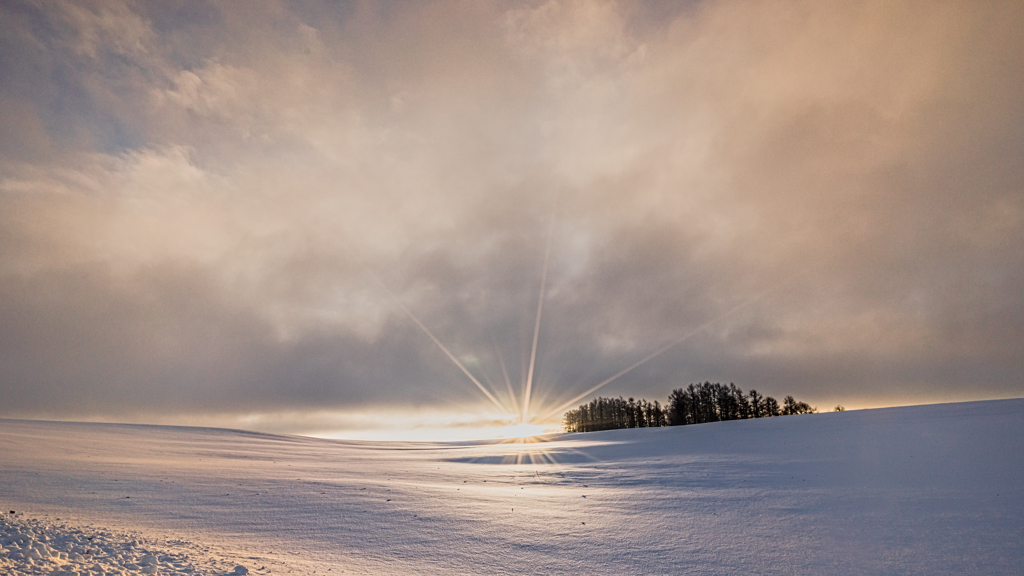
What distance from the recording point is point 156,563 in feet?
19.6

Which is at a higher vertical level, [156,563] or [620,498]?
[156,563]

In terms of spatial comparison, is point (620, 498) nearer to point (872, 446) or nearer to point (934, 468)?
point (934, 468)

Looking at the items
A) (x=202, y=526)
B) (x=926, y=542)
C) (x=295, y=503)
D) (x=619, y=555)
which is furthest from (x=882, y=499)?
(x=202, y=526)

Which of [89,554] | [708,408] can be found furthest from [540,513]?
[708,408]

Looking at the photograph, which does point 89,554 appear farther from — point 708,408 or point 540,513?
point 708,408

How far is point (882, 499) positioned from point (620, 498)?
19.5 ft

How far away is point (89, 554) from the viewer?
19.8ft

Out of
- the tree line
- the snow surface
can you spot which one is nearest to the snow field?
the snow surface

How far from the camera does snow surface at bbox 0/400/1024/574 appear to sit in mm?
6617

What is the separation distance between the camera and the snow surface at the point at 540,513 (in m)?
6.62

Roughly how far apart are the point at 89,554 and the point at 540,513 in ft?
25.8

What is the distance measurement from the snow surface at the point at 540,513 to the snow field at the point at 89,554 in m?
0.03

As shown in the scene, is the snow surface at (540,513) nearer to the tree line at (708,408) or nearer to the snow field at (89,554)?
the snow field at (89,554)

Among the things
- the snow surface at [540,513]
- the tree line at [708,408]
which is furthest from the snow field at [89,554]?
the tree line at [708,408]
